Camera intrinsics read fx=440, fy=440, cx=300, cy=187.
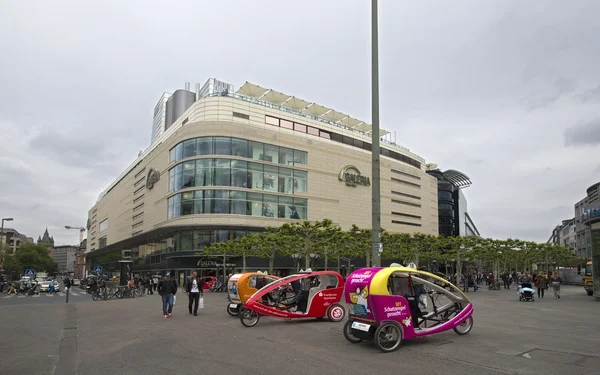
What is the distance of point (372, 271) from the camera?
10359mm

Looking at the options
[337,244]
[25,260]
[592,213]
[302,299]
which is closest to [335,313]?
[302,299]

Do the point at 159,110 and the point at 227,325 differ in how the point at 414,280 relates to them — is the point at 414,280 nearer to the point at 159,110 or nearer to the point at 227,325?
the point at 227,325

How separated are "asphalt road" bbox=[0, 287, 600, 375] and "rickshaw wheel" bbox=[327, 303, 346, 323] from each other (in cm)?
27

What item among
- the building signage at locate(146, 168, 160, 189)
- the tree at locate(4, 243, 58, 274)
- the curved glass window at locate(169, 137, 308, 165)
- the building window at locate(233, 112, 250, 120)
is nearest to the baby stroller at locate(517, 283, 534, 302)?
the curved glass window at locate(169, 137, 308, 165)

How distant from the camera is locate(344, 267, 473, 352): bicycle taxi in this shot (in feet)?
31.9

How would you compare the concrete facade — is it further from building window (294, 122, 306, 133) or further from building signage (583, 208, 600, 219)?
building signage (583, 208, 600, 219)

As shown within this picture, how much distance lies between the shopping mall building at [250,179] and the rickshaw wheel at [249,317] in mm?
35703

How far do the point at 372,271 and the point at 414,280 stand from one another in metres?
1.21

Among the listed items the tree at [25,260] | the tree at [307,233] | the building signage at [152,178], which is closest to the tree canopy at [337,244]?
the tree at [307,233]

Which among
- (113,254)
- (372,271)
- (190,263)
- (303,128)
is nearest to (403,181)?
(303,128)

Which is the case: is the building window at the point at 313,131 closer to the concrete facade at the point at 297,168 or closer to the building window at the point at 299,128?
the concrete facade at the point at 297,168

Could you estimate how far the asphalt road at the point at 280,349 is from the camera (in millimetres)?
8141

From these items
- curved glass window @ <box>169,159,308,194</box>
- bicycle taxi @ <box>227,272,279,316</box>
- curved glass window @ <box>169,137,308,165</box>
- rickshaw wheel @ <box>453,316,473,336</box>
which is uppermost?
curved glass window @ <box>169,137,308,165</box>

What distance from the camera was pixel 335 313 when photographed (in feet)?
49.3
